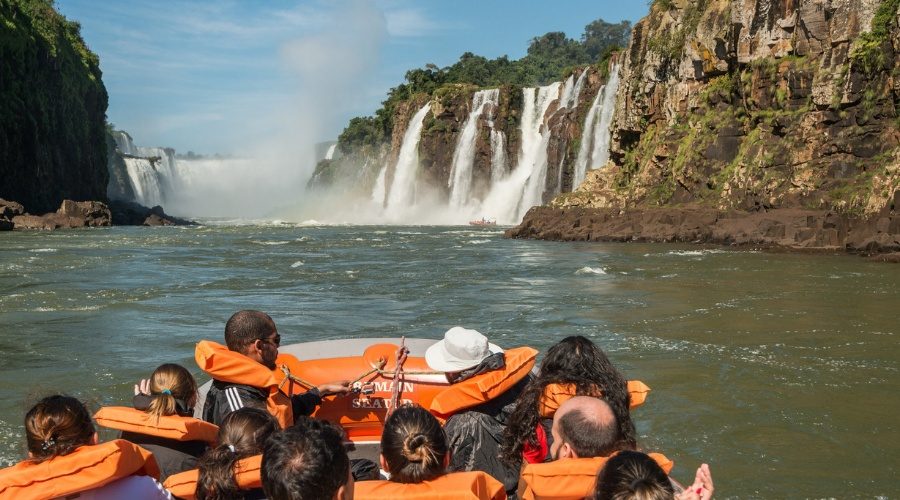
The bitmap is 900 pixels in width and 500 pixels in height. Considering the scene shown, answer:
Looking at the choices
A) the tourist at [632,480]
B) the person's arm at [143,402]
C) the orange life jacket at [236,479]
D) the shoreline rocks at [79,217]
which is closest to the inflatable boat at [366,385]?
the person's arm at [143,402]

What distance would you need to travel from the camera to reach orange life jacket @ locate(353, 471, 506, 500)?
2.88 metres

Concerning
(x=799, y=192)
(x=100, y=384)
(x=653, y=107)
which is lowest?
(x=100, y=384)

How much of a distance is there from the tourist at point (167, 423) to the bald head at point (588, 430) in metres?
1.57

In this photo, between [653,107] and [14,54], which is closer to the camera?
[653,107]

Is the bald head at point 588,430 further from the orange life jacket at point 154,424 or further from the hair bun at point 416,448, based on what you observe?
the orange life jacket at point 154,424

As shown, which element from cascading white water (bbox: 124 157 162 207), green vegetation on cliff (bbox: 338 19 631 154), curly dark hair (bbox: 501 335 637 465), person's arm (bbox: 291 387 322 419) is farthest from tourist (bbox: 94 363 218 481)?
cascading white water (bbox: 124 157 162 207)

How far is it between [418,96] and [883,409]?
61335 millimetres

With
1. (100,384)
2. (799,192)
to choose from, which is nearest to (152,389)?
(100,384)

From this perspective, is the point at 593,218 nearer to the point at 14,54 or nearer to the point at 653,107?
the point at 653,107

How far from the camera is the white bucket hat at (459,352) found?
4.24 m

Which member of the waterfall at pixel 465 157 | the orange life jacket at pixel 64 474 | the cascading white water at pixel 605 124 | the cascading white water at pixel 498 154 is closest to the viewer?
the orange life jacket at pixel 64 474

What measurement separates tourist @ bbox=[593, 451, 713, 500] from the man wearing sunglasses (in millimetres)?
1912

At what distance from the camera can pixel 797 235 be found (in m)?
24.0

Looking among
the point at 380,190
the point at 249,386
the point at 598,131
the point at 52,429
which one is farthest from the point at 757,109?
the point at 380,190
